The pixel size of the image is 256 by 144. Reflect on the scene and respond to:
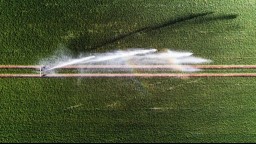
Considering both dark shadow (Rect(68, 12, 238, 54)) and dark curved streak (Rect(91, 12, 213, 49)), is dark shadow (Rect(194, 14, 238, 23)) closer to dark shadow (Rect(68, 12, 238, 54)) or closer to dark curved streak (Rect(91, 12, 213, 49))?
dark shadow (Rect(68, 12, 238, 54))

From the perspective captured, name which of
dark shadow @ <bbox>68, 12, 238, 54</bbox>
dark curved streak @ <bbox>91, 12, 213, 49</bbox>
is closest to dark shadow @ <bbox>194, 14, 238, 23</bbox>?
dark shadow @ <bbox>68, 12, 238, 54</bbox>

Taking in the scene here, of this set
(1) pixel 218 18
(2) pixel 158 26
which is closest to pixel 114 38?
(2) pixel 158 26

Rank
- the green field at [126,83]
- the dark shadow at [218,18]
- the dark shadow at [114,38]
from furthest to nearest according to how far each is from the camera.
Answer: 1. the dark shadow at [218,18]
2. the dark shadow at [114,38]
3. the green field at [126,83]

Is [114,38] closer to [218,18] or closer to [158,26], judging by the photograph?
[158,26]

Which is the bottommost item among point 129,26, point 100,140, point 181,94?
point 100,140

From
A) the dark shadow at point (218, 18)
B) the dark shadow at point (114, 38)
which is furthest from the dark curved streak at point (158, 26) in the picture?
the dark shadow at point (218, 18)

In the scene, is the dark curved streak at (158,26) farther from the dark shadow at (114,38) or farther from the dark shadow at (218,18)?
the dark shadow at (218,18)

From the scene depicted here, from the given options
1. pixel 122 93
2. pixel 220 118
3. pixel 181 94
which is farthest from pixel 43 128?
pixel 220 118

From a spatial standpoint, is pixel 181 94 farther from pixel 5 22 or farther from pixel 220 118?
pixel 5 22
